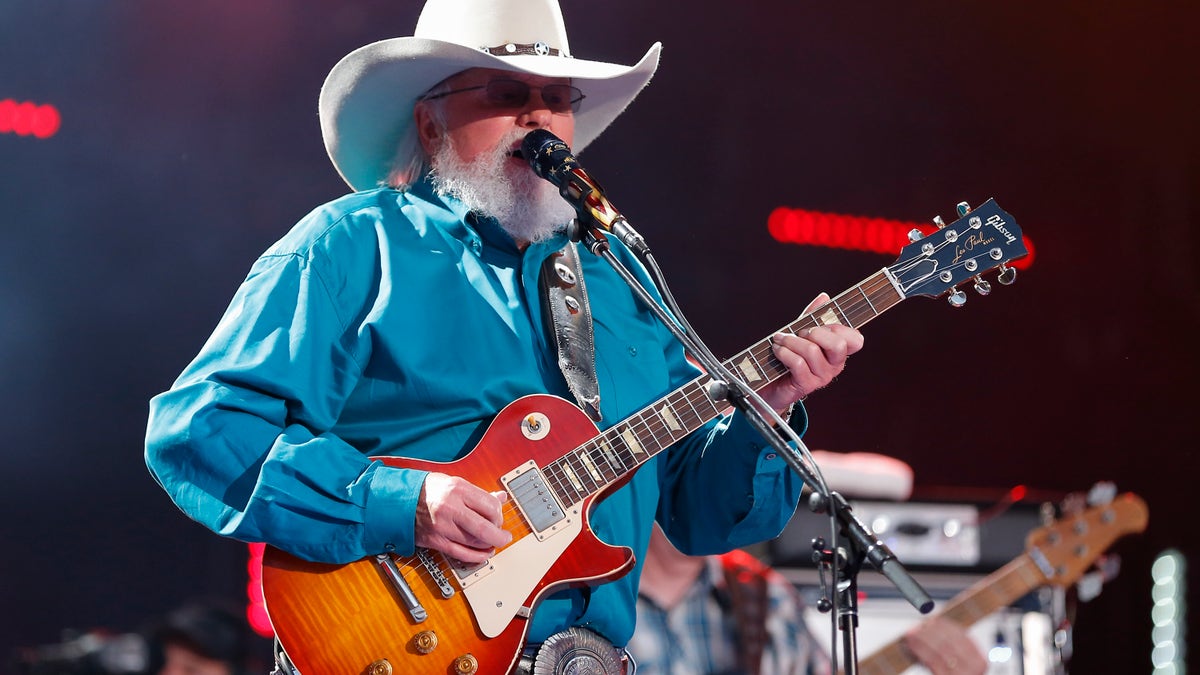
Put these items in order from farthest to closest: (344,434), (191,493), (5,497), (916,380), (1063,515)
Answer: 1. (916,380)
2. (1063,515)
3. (5,497)
4. (344,434)
5. (191,493)

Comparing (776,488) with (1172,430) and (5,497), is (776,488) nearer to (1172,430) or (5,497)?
(5,497)

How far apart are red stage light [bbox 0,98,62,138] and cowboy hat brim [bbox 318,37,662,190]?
5.80 feet

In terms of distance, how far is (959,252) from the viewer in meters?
2.60

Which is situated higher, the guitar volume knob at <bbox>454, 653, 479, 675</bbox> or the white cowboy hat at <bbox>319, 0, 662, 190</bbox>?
the white cowboy hat at <bbox>319, 0, 662, 190</bbox>

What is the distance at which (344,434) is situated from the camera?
2283mm

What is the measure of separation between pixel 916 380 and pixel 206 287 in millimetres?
3042

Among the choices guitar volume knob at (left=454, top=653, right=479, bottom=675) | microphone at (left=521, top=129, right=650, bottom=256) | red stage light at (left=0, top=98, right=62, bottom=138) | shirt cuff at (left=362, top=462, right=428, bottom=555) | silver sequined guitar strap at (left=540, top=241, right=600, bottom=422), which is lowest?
guitar volume knob at (left=454, top=653, right=479, bottom=675)

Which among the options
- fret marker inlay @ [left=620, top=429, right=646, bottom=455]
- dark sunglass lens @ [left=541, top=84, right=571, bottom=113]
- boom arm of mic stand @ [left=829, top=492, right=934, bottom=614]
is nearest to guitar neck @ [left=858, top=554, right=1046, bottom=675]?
fret marker inlay @ [left=620, top=429, right=646, bottom=455]

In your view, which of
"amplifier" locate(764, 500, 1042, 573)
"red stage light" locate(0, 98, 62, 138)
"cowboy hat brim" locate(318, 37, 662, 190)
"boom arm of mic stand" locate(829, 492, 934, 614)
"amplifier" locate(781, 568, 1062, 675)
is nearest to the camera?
"boom arm of mic stand" locate(829, 492, 934, 614)

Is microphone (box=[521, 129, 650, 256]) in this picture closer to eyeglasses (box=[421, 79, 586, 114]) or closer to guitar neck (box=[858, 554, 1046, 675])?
eyeglasses (box=[421, 79, 586, 114])

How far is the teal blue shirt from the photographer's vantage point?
2074mm

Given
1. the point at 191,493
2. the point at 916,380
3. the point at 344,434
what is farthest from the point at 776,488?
the point at 916,380

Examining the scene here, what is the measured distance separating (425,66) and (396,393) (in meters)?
0.74

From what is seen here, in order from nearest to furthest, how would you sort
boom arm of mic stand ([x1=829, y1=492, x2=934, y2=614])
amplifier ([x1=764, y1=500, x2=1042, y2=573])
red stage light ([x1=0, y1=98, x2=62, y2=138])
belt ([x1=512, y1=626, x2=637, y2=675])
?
boom arm of mic stand ([x1=829, y1=492, x2=934, y2=614]) < belt ([x1=512, y1=626, x2=637, y2=675]) < red stage light ([x1=0, y1=98, x2=62, y2=138]) < amplifier ([x1=764, y1=500, x2=1042, y2=573])
